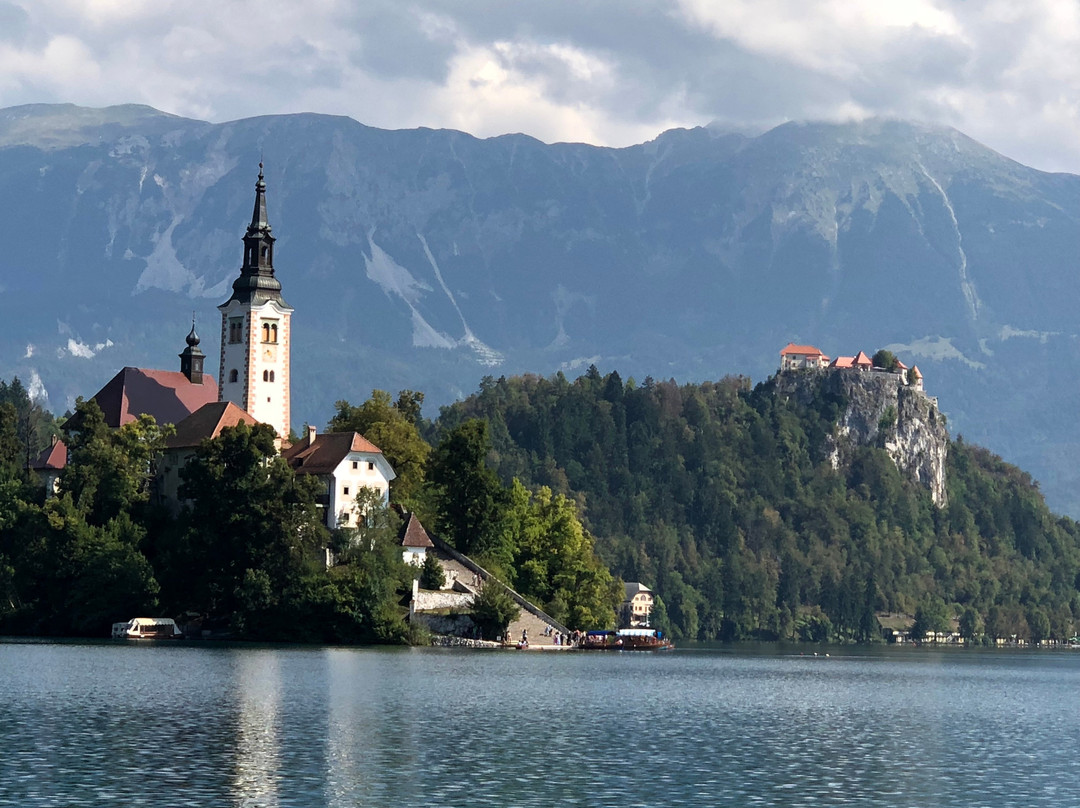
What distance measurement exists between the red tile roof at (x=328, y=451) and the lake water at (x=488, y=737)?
35662 millimetres

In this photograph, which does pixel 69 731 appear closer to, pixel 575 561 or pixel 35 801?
pixel 35 801

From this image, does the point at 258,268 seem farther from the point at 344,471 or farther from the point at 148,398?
the point at 344,471

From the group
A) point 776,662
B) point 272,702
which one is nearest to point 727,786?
point 272,702

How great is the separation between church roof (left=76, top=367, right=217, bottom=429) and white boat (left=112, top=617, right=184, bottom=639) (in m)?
24.2

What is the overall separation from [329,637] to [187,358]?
42515 millimetres

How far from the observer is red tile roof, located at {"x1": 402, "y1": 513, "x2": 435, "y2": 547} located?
129m

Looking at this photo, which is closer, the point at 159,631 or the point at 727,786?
the point at 727,786

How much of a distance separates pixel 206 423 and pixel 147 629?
19.4 m

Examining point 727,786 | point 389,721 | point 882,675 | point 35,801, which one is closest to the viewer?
point 35,801

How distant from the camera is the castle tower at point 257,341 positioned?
14950 cm

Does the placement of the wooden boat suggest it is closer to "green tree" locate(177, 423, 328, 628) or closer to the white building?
the white building

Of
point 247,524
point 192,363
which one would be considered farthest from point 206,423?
point 192,363

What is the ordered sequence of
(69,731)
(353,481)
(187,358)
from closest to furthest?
(69,731), (353,481), (187,358)

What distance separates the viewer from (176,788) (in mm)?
44438
